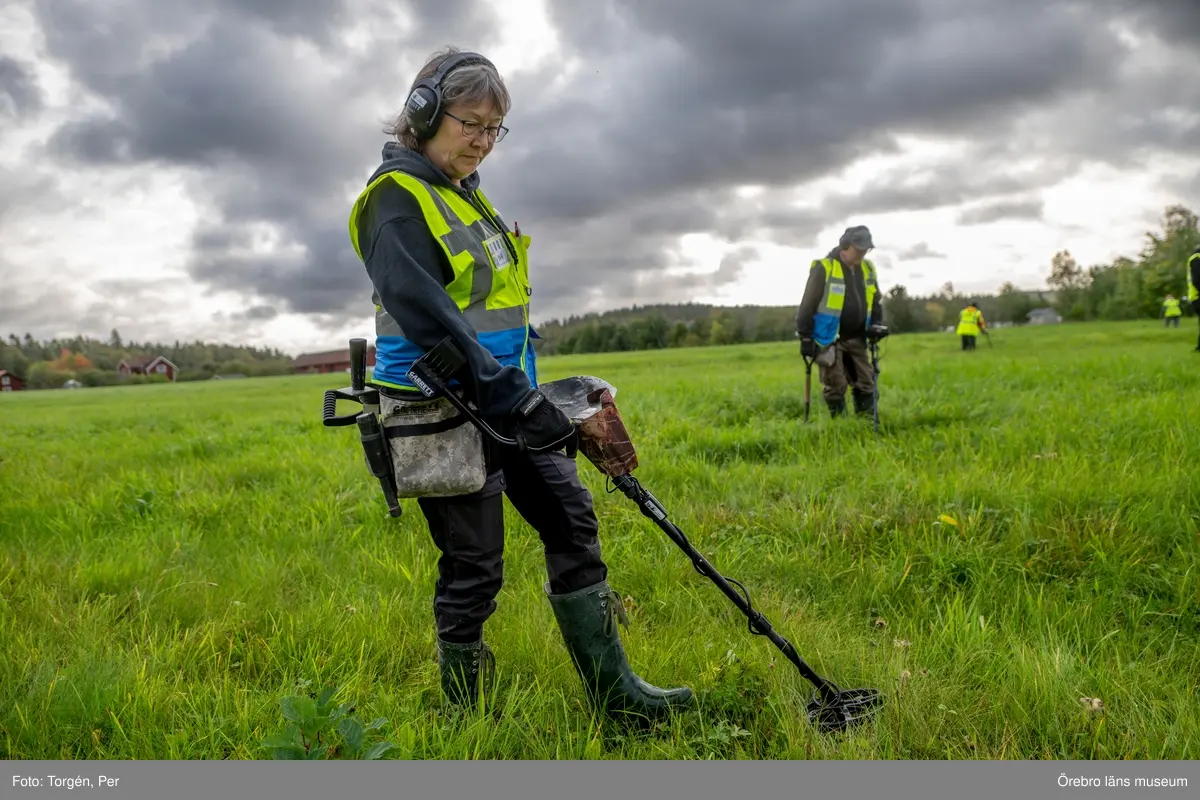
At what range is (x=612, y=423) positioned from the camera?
8.47ft

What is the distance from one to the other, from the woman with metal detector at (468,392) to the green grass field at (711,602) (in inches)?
13.7

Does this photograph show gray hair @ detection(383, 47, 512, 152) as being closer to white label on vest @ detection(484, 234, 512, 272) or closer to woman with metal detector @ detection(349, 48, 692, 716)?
woman with metal detector @ detection(349, 48, 692, 716)

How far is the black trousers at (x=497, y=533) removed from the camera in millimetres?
2518

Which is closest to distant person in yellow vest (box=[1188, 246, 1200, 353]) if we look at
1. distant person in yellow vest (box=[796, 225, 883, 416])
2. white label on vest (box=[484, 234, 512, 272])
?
distant person in yellow vest (box=[796, 225, 883, 416])

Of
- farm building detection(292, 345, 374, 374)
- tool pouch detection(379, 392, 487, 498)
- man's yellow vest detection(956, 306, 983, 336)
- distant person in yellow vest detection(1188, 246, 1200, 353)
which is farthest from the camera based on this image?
farm building detection(292, 345, 374, 374)

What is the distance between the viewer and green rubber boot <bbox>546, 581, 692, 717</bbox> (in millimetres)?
2582

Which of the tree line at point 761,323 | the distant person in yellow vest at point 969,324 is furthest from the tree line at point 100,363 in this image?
the distant person in yellow vest at point 969,324

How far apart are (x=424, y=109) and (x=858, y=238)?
6.76 meters

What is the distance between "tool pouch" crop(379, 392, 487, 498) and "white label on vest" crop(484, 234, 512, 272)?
513mm

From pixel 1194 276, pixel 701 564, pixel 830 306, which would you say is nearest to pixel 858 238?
pixel 830 306

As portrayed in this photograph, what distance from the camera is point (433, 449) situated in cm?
242

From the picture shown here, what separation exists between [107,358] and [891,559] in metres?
108

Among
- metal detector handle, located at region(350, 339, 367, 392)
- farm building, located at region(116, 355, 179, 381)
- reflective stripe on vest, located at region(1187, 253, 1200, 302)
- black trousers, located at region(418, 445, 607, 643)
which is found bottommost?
black trousers, located at region(418, 445, 607, 643)

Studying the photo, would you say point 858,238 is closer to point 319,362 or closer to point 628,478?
point 628,478
